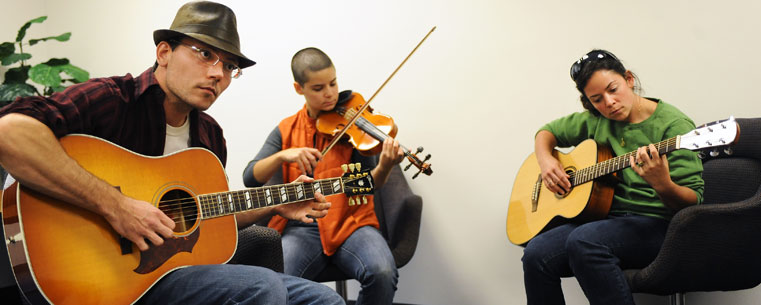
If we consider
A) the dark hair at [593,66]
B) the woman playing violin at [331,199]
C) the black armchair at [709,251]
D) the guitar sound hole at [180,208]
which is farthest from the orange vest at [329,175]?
the black armchair at [709,251]

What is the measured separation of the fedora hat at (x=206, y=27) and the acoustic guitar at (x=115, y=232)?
0.34 meters

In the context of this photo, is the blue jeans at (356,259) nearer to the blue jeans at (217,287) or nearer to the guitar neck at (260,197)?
the guitar neck at (260,197)

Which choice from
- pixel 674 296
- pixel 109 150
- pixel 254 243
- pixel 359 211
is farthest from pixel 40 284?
pixel 674 296

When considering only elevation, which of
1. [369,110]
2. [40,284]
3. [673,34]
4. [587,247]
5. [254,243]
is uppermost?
[673,34]

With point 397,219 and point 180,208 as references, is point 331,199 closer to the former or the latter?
point 397,219

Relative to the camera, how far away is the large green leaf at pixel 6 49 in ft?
12.0

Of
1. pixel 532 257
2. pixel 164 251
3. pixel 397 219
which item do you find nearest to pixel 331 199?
pixel 397 219

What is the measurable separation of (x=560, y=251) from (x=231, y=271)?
4.25ft

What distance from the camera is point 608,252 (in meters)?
2.08

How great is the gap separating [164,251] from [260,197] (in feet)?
1.11

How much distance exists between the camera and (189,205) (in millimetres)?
1671

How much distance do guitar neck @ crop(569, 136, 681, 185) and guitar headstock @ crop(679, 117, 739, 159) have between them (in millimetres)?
36

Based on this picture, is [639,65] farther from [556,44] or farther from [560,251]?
[560,251]

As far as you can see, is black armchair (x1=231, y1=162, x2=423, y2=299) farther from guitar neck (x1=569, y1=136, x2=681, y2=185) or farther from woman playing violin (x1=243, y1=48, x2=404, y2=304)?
guitar neck (x1=569, y1=136, x2=681, y2=185)
